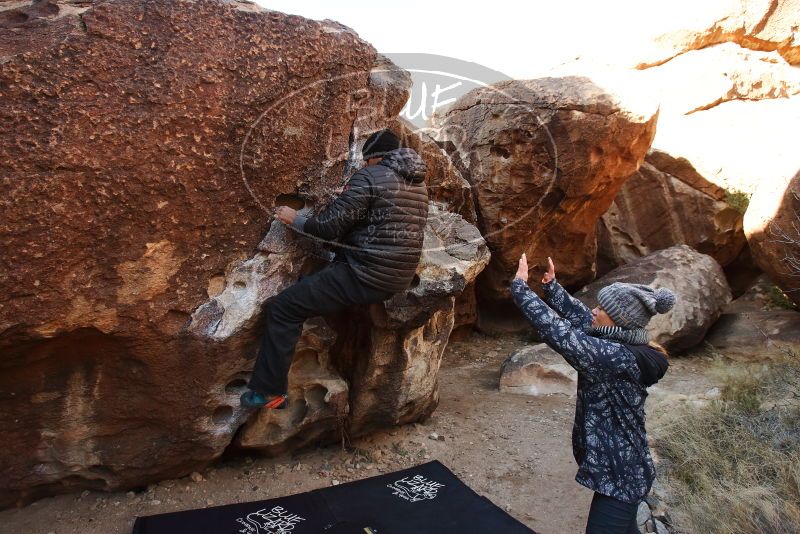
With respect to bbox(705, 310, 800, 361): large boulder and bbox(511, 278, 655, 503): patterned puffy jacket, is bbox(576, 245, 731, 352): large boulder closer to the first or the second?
bbox(705, 310, 800, 361): large boulder

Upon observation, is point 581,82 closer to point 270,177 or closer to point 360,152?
point 360,152

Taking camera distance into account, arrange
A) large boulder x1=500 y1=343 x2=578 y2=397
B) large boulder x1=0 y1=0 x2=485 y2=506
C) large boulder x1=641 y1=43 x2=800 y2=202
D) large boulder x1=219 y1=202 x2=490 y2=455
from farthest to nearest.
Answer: large boulder x1=641 y1=43 x2=800 y2=202, large boulder x1=500 y1=343 x2=578 y2=397, large boulder x1=219 y1=202 x2=490 y2=455, large boulder x1=0 y1=0 x2=485 y2=506

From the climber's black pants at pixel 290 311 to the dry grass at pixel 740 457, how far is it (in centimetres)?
214

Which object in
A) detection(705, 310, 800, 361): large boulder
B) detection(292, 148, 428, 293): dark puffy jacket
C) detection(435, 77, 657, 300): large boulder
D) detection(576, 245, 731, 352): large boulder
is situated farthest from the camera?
detection(576, 245, 731, 352): large boulder

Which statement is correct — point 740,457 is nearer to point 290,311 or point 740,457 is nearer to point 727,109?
point 290,311

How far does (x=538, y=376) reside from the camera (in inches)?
212

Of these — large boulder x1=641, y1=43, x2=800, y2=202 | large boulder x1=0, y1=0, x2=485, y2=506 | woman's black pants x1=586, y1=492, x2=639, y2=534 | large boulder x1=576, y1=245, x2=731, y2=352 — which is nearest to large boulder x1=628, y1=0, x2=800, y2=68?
large boulder x1=641, y1=43, x2=800, y2=202

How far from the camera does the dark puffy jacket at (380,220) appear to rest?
320 cm

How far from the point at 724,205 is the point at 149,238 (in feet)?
23.6

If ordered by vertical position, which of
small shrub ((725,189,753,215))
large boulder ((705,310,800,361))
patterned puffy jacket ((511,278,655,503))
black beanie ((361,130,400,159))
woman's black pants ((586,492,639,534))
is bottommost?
large boulder ((705,310,800,361))

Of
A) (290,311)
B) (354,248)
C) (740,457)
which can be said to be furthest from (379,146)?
(740,457)

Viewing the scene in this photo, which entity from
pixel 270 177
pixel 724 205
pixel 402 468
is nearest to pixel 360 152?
pixel 270 177

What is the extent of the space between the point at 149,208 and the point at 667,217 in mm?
6827

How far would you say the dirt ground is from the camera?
11.0ft
